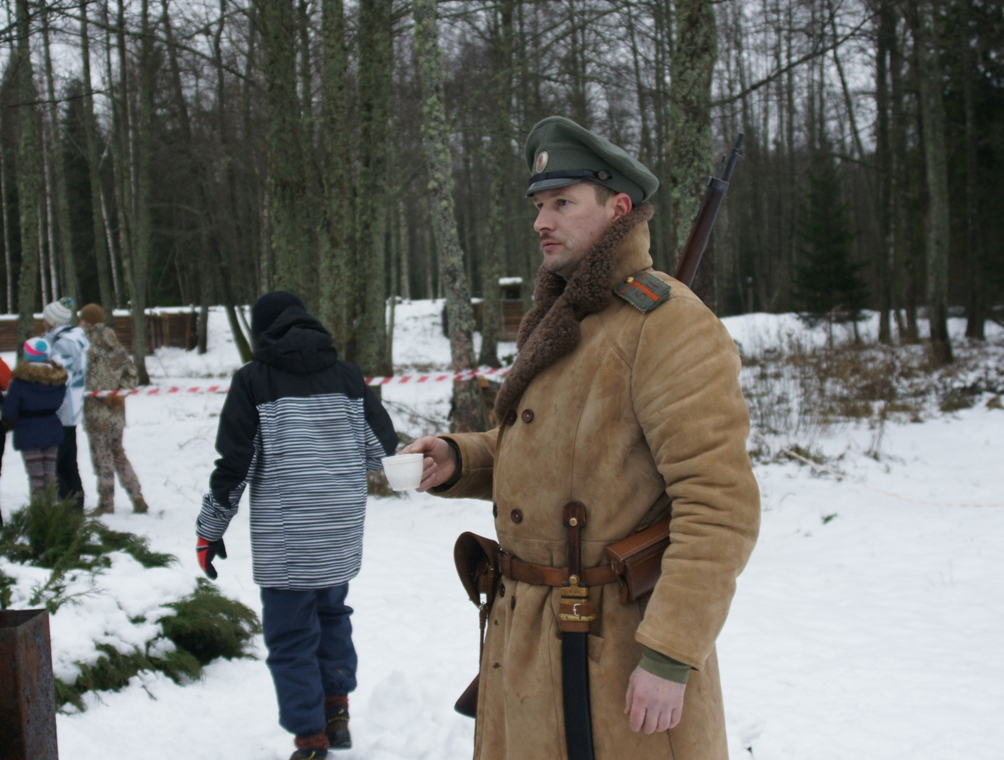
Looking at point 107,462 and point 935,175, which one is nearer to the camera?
point 107,462

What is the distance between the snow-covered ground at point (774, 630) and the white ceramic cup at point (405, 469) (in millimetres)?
1924

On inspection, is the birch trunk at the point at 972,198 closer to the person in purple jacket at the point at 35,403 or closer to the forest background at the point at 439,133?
the forest background at the point at 439,133

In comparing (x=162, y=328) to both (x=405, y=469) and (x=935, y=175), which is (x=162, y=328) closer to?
(x=935, y=175)

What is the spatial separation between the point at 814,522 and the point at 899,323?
1472cm

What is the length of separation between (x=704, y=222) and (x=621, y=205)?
0.39 metres

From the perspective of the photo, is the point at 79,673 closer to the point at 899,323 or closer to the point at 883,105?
the point at 899,323

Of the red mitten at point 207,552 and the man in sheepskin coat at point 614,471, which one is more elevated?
the man in sheepskin coat at point 614,471

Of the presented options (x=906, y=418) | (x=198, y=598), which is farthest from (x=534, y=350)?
(x=906, y=418)

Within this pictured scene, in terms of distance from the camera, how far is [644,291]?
1967 millimetres

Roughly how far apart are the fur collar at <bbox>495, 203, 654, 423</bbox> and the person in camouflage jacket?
6.78 m

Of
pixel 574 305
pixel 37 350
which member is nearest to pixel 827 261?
pixel 37 350

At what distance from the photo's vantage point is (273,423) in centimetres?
357

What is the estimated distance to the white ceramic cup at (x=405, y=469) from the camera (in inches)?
84.7

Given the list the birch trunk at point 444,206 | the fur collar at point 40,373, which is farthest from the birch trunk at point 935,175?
the fur collar at point 40,373
